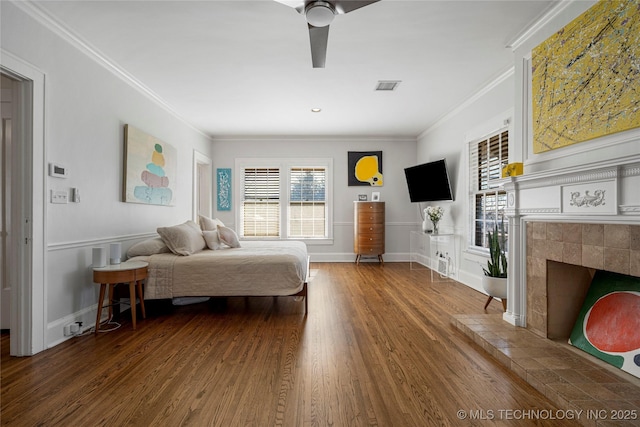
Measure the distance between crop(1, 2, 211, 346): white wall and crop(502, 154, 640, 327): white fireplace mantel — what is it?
3795 mm

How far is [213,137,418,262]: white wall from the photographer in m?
7.11

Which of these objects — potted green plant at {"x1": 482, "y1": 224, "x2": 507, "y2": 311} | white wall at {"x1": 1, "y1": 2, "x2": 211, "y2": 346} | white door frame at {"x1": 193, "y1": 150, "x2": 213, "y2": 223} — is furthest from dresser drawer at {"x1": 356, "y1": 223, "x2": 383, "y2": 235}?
white wall at {"x1": 1, "y1": 2, "x2": 211, "y2": 346}

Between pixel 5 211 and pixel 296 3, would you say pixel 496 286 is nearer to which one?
pixel 296 3

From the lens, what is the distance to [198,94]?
452 centimetres

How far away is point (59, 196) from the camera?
2.79 metres

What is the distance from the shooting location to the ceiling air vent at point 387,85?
407cm

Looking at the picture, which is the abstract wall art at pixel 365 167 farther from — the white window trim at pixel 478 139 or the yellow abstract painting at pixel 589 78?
the yellow abstract painting at pixel 589 78

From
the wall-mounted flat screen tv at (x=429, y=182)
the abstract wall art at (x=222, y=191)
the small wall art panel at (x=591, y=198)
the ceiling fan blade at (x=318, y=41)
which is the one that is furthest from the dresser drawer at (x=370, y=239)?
the ceiling fan blade at (x=318, y=41)

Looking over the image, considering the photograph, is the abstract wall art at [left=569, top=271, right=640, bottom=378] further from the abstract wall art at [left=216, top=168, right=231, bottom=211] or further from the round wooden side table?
the abstract wall art at [left=216, top=168, right=231, bottom=211]

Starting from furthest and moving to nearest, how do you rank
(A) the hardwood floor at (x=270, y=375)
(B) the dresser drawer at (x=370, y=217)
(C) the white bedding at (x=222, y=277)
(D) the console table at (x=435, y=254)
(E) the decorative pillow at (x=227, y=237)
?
1. (B) the dresser drawer at (x=370, y=217)
2. (D) the console table at (x=435, y=254)
3. (E) the decorative pillow at (x=227, y=237)
4. (C) the white bedding at (x=222, y=277)
5. (A) the hardwood floor at (x=270, y=375)

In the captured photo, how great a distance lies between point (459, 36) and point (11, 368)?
4301 mm

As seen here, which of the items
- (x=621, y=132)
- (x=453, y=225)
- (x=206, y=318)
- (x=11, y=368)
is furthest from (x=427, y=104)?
(x=11, y=368)

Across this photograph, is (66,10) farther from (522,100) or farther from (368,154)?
(368,154)

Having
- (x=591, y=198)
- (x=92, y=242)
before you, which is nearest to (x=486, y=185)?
(x=591, y=198)
